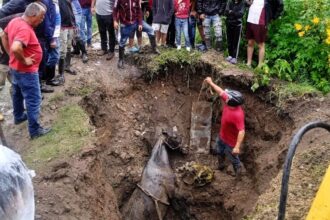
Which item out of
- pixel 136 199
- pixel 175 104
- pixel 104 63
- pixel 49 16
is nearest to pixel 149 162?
pixel 136 199

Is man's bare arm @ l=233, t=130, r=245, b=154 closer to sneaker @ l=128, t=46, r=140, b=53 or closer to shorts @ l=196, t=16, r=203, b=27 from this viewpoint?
shorts @ l=196, t=16, r=203, b=27

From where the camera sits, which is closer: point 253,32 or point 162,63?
point 253,32

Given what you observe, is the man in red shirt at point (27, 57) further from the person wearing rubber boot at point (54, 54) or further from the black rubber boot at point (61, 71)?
the black rubber boot at point (61, 71)

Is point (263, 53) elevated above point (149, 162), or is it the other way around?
point (263, 53)

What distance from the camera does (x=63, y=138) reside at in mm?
6688

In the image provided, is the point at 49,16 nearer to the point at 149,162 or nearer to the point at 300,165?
the point at 149,162

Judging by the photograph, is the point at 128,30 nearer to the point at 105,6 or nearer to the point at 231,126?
the point at 105,6

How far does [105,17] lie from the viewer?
341 inches

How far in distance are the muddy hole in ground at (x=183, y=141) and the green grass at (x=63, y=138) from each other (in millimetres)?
444

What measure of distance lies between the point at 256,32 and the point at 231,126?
2134mm

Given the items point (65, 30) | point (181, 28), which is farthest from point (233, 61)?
point (65, 30)

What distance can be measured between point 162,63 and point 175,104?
925mm

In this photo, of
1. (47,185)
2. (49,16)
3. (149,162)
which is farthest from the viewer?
(149,162)

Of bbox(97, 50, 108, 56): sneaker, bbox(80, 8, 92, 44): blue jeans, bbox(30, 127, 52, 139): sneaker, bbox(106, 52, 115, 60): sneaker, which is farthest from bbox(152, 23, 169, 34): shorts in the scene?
bbox(30, 127, 52, 139): sneaker
